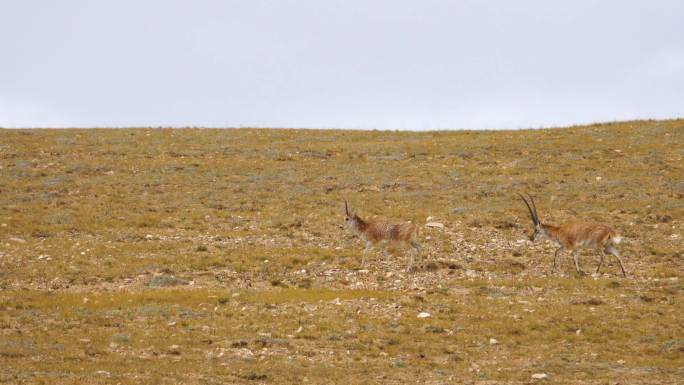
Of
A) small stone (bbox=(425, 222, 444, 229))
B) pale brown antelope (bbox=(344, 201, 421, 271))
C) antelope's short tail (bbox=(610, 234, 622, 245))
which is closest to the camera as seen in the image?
antelope's short tail (bbox=(610, 234, 622, 245))

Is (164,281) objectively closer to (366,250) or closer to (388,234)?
(366,250)

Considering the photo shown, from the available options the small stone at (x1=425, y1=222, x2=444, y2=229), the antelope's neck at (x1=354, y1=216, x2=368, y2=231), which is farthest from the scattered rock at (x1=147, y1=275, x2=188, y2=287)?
the small stone at (x1=425, y1=222, x2=444, y2=229)

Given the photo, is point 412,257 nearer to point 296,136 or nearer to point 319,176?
point 319,176

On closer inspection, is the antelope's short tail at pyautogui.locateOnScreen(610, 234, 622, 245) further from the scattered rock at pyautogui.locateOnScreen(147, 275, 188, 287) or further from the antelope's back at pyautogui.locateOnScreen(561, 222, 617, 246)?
the scattered rock at pyautogui.locateOnScreen(147, 275, 188, 287)

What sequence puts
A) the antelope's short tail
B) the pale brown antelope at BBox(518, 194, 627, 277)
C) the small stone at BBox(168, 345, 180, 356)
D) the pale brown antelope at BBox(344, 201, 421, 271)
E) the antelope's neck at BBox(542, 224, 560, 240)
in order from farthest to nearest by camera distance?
the pale brown antelope at BBox(344, 201, 421, 271) → the antelope's neck at BBox(542, 224, 560, 240) → the pale brown antelope at BBox(518, 194, 627, 277) → the antelope's short tail → the small stone at BBox(168, 345, 180, 356)

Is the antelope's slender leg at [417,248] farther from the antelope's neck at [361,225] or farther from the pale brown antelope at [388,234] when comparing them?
the antelope's neck at [361,225]

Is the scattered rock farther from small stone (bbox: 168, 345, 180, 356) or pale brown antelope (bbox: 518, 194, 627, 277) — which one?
pale brown antelope (bbox: 518, 194, 627, 277)

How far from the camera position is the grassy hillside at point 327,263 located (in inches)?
763

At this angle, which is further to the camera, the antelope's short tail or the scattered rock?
the antelope's short tail

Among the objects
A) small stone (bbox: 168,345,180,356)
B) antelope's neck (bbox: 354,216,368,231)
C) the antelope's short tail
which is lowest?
small stone (bbox: 168,345,180,356)

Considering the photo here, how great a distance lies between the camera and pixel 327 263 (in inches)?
1163

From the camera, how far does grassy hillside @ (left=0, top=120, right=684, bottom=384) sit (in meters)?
19.4

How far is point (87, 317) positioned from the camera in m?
22.8

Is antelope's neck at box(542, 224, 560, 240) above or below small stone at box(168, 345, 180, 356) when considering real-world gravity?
above
